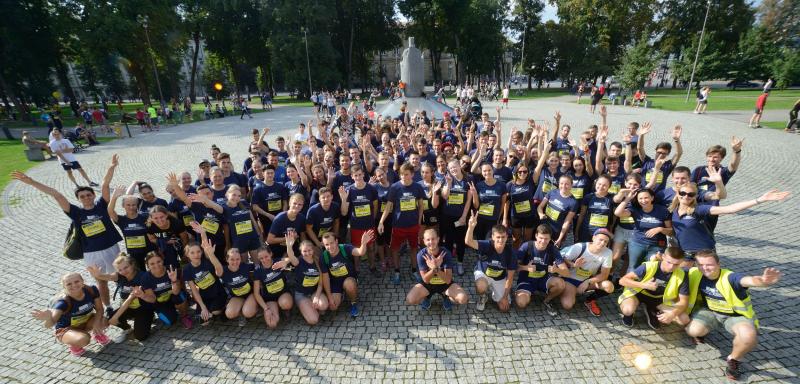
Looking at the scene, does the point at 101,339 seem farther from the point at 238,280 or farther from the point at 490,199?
the point at 490,199

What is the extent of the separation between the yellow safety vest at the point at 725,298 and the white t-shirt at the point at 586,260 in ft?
3.00

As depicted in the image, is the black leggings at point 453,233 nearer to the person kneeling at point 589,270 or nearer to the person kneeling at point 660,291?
the person kneeling at point 589,270

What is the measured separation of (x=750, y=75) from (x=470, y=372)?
57.7 metres

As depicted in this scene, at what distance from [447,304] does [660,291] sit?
9.12 ft

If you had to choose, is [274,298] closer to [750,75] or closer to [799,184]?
[799,184]

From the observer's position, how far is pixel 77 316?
4383mm

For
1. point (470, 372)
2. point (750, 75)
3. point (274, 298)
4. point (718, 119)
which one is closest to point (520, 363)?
point (470, 372)

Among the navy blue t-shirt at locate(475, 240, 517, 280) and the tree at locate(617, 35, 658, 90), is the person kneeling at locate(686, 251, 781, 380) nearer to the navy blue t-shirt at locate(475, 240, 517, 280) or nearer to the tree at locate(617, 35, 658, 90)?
the navy blue t-shirt at locate(475, 240, 517, 280)

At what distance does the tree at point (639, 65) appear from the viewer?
29.4m

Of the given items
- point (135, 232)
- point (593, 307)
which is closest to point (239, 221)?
point (135, 232)

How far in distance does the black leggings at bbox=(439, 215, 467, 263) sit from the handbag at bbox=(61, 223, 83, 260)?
18.8 ft

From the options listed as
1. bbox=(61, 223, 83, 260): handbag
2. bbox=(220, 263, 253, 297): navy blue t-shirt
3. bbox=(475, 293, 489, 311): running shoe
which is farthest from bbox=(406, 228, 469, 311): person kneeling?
bbox=(61, 223, 83, 260): handbag

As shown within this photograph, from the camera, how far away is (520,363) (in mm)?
4055

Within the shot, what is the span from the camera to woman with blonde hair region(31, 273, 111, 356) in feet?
13.9
